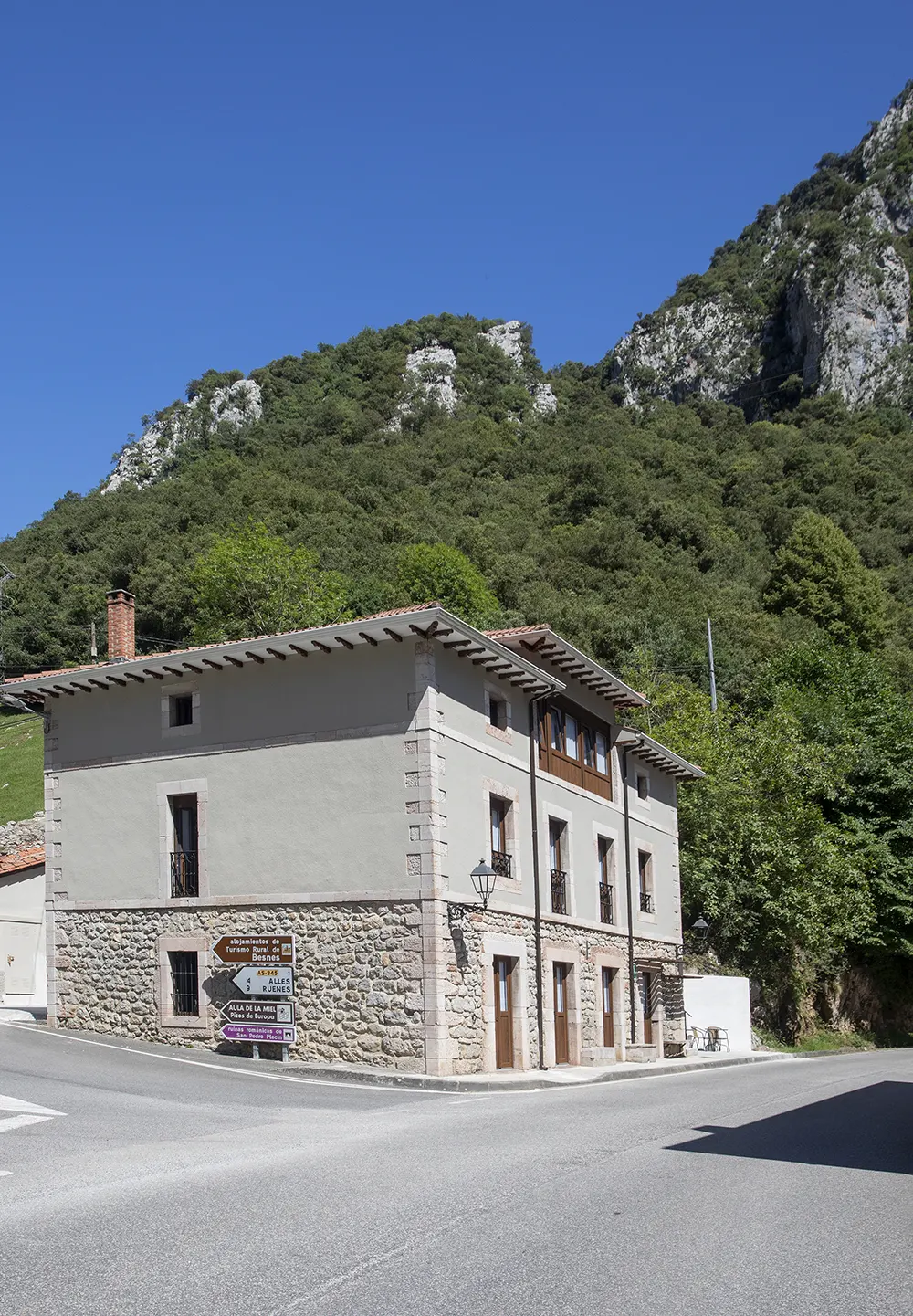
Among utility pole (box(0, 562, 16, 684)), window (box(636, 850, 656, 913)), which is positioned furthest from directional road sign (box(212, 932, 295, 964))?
utility pole (box(0, 562, 16, 684))

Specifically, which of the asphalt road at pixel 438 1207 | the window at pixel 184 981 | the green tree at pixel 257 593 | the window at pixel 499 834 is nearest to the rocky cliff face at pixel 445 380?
the green tree at pixel 257 593

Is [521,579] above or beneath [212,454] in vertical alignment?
beneath

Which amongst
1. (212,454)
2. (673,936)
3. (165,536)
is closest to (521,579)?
(165,536)

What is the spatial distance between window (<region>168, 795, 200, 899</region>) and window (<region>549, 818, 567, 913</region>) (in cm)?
705

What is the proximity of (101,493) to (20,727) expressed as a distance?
36964mm

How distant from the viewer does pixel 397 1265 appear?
6.36 metres

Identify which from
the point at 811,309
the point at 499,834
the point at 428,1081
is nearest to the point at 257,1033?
A: the point at 428,1081

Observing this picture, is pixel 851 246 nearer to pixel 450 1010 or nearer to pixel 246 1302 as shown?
pixel 450 1010

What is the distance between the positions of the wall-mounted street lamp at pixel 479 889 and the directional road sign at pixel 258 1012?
9.93 ft

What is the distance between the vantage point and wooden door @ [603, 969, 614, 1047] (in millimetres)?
27172

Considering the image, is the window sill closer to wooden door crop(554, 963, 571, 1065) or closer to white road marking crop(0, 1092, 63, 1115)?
wooden door crop(554, 963, 571, 1065)

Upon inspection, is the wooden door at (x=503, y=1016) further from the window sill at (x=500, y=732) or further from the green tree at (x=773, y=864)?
the green tree at (x=773, y=864)

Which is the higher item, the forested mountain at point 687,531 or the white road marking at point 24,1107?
the forested mountain at point 687,531

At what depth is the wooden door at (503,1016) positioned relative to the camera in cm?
2180
